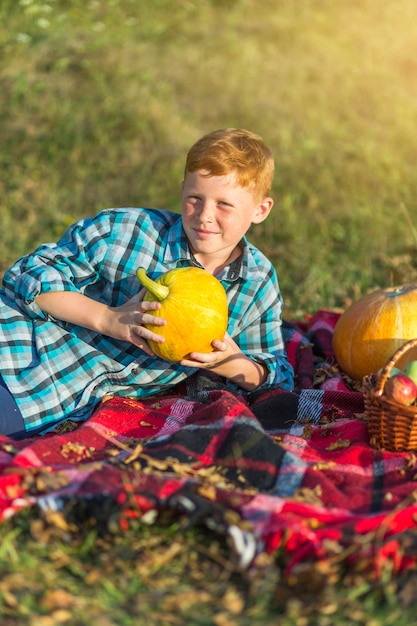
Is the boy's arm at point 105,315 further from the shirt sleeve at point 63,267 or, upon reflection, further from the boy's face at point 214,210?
the boy's face at point 214,210

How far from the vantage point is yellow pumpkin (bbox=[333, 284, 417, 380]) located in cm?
441

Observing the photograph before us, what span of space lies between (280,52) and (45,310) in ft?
29.3

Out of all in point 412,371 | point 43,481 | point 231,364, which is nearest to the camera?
point 43,481

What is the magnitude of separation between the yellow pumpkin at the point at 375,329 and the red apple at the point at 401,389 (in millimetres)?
926

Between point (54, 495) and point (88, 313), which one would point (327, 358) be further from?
point (54, 495)

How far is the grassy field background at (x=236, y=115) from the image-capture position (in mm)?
7402

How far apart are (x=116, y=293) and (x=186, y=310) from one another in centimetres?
77

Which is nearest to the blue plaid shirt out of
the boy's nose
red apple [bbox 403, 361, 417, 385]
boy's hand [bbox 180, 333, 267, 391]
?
boy's hand [bbox 180, 333, 267, 391]

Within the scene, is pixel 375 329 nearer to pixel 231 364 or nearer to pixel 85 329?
pixel 231 364

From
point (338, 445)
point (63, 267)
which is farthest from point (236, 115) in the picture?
point (338, 445)

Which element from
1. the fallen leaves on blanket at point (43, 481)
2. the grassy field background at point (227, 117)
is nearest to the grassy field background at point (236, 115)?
the grassy field background at point (227, 117)

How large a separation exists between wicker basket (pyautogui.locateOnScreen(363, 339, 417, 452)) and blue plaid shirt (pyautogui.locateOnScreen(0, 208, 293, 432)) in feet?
2.64

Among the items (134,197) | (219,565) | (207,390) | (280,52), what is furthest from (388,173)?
(219,565)

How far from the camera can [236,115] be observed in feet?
32.3
